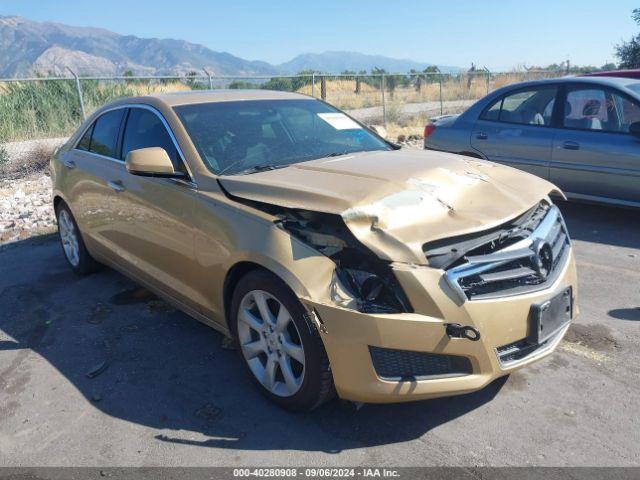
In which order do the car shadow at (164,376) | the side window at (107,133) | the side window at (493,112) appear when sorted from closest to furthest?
the car shadow at (164,376)
the side window at (107,133)
the side window at (493,112)

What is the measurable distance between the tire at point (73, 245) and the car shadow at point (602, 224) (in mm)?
5125

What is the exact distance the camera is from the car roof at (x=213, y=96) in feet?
13.7

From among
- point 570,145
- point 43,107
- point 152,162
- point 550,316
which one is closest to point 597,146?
point 570,145

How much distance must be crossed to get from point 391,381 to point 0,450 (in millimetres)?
2135

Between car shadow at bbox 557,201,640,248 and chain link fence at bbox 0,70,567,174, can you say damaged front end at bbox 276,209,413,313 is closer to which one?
car shadow at bbox 557,201,640,248

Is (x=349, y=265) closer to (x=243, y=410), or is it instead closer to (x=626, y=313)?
(x=243, y=410)

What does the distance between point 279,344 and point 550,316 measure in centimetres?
143

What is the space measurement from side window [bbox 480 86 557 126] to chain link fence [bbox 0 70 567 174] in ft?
20.8

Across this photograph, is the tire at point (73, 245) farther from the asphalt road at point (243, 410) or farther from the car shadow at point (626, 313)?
the car shadow at point (626, 313)

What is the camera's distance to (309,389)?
9.37 ft

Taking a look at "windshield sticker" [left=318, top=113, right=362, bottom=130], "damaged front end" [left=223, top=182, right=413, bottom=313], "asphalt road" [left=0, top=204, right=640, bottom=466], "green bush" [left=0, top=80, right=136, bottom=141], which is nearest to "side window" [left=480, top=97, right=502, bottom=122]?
"windshield sticker" [left=318, top=113, right=362, bottom=130]

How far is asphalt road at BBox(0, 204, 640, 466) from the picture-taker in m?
2.73

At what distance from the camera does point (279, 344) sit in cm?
302

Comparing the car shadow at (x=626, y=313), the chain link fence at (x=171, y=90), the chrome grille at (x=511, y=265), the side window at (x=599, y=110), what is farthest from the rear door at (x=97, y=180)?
the chain link fence at (x=171, y=90)
